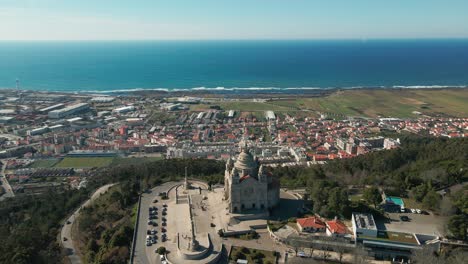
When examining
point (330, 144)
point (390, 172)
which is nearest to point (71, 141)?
point (330, 144)

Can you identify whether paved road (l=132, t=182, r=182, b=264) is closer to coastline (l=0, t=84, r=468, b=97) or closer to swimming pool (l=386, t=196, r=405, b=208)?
swimming pool (l=386, t=196, r=405, b=208)

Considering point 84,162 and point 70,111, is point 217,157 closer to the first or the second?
point 84,162

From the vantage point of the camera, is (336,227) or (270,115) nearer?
(336,227)

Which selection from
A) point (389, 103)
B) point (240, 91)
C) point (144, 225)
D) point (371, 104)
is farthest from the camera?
point (240, 91)

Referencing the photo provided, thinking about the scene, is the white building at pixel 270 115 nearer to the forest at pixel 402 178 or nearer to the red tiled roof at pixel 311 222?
the forest at pixel 402 178


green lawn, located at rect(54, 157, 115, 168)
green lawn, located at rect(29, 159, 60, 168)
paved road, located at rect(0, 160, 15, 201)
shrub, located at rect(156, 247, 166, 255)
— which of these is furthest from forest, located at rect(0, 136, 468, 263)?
green lawn, located at rect(29, 159, 60, 168)

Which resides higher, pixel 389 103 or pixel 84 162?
pixel 389 103

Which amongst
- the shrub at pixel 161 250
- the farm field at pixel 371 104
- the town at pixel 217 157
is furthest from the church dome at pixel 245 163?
the farm field at pixel 371 104

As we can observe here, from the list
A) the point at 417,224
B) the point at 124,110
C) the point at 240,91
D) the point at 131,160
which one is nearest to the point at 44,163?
the point at 131,160
